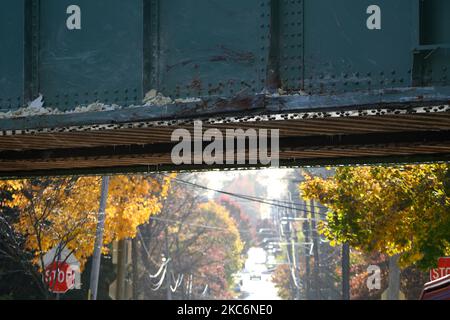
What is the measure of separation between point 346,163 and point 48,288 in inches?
604

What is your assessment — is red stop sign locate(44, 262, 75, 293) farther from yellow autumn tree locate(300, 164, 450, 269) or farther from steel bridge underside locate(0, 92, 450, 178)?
steel bridge underside locate(0, 92, 450, 178)

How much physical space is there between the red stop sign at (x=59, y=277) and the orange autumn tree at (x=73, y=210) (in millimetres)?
538

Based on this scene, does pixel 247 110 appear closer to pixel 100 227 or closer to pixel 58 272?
pixel 58 272

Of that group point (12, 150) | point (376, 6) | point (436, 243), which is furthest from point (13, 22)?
point (436, 243)

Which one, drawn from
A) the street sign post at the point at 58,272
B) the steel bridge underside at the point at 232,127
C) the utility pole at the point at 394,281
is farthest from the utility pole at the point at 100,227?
the steel bridge underside at the point at 232,127

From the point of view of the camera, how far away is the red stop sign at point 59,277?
29.2 meters

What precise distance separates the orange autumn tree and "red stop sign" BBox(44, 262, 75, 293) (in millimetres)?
538

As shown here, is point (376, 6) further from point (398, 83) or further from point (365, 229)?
point (365, 229)

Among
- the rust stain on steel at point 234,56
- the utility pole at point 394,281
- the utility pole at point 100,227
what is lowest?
the utility pole at point 394,281

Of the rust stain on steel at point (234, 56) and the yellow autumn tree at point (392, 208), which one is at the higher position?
the rust stain on steel at point (234, 56)

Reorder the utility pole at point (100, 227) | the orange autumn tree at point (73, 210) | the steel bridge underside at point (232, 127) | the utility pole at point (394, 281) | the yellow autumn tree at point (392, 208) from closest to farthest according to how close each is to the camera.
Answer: the steel bridge underside at point (232, 127) → the yellow autumn tree at point (392, 208) → the orange autumn tree at point (73, 210) → the utility pole at point (100, 227) → the utility pole at point (394, 281)

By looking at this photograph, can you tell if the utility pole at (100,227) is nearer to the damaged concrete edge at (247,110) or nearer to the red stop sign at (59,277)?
the red stop sign at (59,277)

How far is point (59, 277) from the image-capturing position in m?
29.8

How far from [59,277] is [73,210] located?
271 cm
